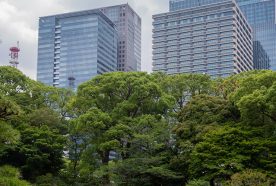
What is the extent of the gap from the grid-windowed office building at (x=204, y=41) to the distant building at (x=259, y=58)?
1609 centimetres

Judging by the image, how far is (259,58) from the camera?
124375mm

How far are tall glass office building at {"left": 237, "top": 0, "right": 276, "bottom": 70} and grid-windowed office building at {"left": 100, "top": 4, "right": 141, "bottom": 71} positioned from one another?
1361 inches

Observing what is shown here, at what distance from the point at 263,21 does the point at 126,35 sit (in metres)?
46.8

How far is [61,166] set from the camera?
29.1 meters

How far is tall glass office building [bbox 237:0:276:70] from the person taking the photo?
427 feet

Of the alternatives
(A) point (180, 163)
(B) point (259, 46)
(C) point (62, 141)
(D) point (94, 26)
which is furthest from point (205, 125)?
(B) point (259, 46)

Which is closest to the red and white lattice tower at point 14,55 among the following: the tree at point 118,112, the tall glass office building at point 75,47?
the tall glass office building at point 75,47

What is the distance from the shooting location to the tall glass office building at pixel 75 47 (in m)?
108

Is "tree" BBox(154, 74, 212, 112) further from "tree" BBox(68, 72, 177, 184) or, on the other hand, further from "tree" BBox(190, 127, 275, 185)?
"tree" BBox(190, 127, 275, 185)

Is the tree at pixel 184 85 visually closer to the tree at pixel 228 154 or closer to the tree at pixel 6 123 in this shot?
the tree at pixel 228 154

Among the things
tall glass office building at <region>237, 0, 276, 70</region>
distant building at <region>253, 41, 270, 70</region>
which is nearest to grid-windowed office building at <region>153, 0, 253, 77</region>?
distant building at <region>253, 41, 270, 70</region>

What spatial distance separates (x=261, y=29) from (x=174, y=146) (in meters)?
115

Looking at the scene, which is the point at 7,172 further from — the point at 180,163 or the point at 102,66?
the point at 102,66

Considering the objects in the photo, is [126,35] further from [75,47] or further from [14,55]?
[14,55]
